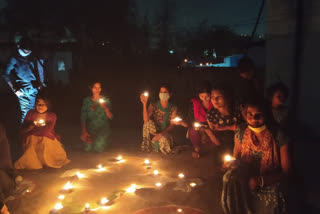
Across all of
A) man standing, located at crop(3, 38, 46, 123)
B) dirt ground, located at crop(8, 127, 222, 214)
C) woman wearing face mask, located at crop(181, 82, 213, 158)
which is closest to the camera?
dirt ground, located at crop(8, 127, 222, 214)

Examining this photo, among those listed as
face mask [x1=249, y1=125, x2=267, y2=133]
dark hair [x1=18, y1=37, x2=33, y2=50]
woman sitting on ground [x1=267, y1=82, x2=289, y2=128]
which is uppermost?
dark hair [x1=18, y1=37, x2=33, y2=50]

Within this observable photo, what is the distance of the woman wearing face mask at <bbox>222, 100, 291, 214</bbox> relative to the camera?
3.35 m

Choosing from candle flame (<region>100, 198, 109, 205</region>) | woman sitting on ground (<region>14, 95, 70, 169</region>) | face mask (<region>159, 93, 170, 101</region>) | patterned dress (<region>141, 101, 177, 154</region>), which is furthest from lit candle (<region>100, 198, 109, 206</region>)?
face mask (<region>159, 93, 170, 101</region>)

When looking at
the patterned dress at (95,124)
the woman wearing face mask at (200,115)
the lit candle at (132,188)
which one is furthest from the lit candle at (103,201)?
the patterned dress at (95,124)

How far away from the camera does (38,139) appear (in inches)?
223

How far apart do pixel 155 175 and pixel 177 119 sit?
1472mm

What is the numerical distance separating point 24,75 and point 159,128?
3.19m

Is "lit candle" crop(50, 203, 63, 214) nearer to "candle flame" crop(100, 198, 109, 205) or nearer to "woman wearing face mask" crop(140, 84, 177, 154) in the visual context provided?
"candle flame" crop(100, 198, 109, 205)

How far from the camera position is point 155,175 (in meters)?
5.30

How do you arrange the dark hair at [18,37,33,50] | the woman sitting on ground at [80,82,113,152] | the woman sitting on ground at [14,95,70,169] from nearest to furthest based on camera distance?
1. the woman sitting on ground at [14,95,70,169]
2. the dark hair at [18,37,33,50]
3. the woman sitting on ground at [80,82,113,152]

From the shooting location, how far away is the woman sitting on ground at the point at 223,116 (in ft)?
16.8

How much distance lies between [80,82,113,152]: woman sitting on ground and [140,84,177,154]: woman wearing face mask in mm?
908

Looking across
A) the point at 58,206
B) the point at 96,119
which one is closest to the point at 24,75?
the point at 96,119

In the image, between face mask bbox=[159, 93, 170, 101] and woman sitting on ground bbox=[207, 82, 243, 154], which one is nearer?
woman sitting on ground bbox=[207, 82, 243, 154]
